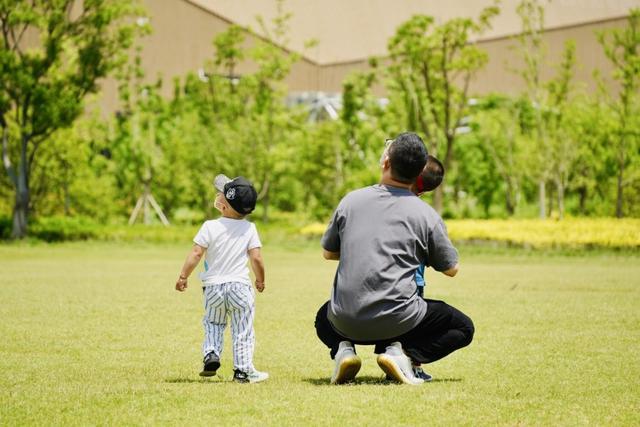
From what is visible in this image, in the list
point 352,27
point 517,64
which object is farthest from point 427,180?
point 352,27

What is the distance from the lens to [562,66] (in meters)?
40.8

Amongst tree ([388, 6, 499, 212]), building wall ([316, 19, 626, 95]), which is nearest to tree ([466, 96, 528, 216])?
building wall ([316, 19, 626, 95])

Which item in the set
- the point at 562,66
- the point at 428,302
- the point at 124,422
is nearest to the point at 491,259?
the point at 562,66

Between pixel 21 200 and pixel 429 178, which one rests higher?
pixel 429 178

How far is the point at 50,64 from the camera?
109ft

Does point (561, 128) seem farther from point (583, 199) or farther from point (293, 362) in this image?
point (293, 362)

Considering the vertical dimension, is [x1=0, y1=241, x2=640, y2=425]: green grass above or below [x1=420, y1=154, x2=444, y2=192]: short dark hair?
below

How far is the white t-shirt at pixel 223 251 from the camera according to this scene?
7000 millimetres

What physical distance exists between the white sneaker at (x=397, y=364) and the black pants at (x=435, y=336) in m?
0.10

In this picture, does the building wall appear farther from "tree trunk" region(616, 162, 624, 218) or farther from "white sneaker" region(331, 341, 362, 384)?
"white sneaker" region(331, 341, 362, 384)

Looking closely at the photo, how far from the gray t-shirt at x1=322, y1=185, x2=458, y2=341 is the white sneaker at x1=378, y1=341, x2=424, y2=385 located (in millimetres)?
99

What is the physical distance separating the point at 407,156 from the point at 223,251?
144 centimetres

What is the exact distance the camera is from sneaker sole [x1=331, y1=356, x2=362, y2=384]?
649 centimetres

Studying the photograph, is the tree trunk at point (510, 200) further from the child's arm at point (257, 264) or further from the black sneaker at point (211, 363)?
the black sneaker at point (211, 363)
